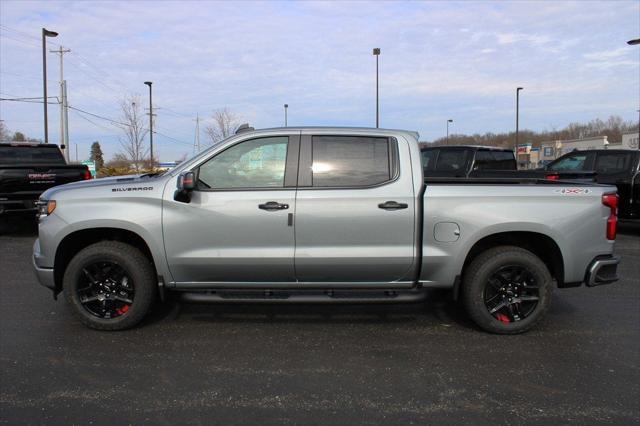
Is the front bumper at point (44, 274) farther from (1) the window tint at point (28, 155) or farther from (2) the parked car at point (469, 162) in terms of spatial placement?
(2) the parked car at point (469, 162)

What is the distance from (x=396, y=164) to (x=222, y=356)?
226 cm

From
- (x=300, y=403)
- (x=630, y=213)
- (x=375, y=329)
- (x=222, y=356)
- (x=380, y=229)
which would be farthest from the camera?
(x=630, y=213)

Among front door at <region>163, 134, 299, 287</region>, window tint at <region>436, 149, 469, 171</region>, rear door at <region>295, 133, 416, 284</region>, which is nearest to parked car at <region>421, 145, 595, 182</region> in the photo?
window tint at <region>436, 149, 469, 171</region>

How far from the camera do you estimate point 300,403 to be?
330 centimetres

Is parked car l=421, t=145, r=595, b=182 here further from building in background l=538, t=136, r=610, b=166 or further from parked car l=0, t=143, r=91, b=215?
building in background l=538, t=136, r=610, b=166

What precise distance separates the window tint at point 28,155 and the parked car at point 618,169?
11068 millimetres

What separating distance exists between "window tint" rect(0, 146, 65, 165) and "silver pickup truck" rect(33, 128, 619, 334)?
24.0 feet

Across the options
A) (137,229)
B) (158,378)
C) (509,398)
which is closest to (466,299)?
(509,398)

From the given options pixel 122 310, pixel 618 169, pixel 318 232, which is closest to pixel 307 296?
pixel 318 232

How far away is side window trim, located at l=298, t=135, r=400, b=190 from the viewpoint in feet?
14.5

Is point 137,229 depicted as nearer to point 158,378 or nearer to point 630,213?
point 158,378

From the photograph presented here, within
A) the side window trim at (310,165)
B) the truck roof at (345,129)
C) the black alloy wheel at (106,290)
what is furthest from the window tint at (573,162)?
the black alloy wheel at (106,290)

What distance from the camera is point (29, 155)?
35.4 feet

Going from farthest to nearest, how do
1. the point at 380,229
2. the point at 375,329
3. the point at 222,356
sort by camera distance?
the point at 375,329
the point at 380,229
the point at 222,356
